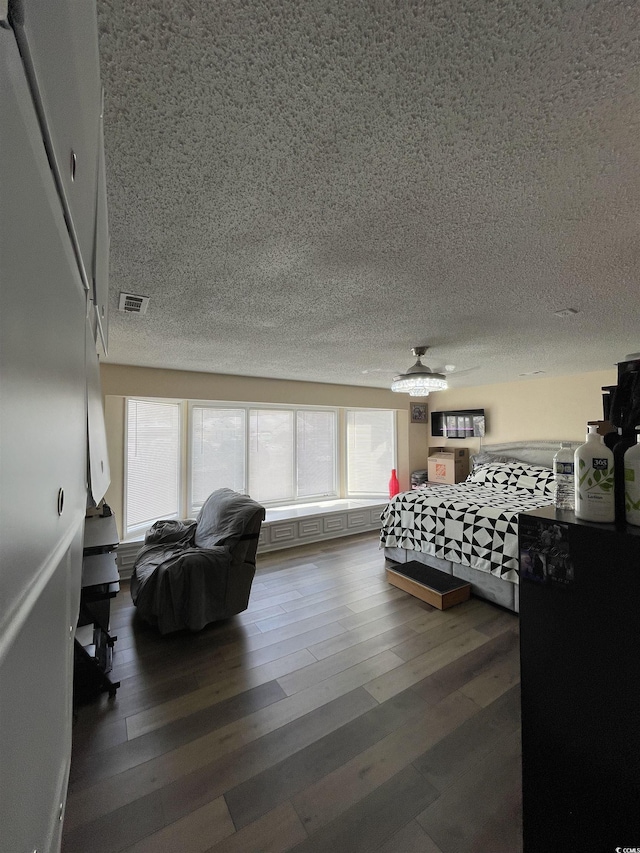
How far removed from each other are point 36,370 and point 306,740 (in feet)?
6.96

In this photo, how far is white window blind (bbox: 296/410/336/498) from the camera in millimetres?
5395

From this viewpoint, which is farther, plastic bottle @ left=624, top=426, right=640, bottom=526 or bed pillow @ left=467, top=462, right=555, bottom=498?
bed pillow @ left=467, top=462, right=555, bottom=498

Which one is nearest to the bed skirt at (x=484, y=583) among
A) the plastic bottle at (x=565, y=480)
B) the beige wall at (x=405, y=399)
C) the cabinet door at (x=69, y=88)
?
the plastic bottle at (x=565, y=480)

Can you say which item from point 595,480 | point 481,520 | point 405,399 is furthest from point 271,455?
point 595,480

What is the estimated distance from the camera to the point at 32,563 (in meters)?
0.35

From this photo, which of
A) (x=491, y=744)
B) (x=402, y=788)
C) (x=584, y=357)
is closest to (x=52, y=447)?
(x=402, y=788)

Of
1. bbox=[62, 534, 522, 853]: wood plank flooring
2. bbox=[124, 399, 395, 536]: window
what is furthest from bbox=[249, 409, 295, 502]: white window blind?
bbox=[62, 534, 522, 853]: wood plank flooring

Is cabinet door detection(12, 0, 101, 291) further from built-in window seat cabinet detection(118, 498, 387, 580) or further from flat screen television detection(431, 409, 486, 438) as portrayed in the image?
flat screen television detection(431, 409, 486, 438)

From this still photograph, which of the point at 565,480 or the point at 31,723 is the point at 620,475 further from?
the point at 31,723

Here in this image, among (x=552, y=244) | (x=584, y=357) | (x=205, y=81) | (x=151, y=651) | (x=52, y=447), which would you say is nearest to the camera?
(x=52, y=447)

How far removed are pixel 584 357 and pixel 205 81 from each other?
4003mm

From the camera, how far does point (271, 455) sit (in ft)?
16.8

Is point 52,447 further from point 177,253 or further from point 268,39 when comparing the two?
point 177,253

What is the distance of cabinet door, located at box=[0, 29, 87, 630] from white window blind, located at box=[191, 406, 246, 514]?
13.6 feet
